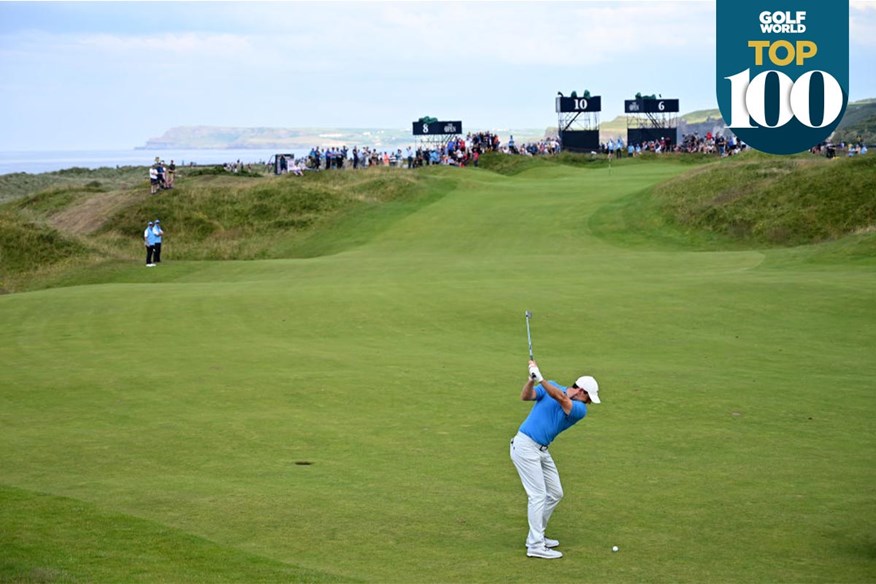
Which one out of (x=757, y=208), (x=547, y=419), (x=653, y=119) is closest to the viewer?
(x=547, y=419)

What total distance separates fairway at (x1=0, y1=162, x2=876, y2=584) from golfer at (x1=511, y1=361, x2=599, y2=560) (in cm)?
37

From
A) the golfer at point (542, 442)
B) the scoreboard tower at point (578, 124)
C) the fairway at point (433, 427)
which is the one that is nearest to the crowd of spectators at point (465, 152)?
the scoreboard tower at point (578, 124)

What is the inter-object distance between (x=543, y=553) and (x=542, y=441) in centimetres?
128

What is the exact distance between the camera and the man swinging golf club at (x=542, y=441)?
1248 centimetres

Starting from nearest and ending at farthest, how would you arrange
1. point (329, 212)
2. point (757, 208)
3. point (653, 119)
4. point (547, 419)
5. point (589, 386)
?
point (589, 386) < point (547, 419) < point (757, 208) < point (329, 212) < point (653, 119)

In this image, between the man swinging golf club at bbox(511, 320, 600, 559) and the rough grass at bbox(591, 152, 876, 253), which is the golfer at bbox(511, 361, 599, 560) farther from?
the rough grass at bbox(591, 152, 876, 253)

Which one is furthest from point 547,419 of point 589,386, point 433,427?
point 433,427

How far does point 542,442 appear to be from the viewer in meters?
12.7

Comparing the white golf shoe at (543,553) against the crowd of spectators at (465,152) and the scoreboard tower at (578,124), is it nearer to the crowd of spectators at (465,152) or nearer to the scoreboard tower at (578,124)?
the crowd of spectators at (465,152)

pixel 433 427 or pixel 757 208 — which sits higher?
pixel 757 208

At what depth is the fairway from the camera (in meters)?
12.6

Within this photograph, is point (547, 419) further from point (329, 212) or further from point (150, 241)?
point (329, 212)

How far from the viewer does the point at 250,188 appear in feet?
232

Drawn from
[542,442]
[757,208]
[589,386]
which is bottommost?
[542,442]
